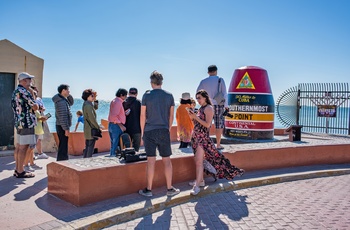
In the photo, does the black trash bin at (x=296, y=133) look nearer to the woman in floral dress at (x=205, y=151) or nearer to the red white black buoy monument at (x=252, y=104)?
the red white black buoy monument at (x=252, y=104)

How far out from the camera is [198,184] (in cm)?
609

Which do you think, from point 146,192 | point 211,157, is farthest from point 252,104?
point 146,192

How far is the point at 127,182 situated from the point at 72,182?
897 mm

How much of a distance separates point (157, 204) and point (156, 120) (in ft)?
4.10

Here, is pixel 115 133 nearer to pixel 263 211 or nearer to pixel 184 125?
pixel 184 125

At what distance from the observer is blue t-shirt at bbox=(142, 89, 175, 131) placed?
548 cm

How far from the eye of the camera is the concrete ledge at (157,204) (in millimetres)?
4559

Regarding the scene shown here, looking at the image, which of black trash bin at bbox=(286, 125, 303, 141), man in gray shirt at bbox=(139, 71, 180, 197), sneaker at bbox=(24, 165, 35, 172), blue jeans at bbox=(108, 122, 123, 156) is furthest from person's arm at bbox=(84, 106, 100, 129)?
black trash bin at bbox=(286, 125, 303, 141)

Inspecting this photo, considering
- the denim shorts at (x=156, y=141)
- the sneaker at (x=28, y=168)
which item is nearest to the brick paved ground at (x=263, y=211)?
the denim shorts at (x=156, y=141)

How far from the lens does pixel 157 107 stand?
18.0 ft

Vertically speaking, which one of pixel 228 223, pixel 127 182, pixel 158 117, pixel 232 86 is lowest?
pixel 228 223

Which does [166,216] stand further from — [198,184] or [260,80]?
[260,80]

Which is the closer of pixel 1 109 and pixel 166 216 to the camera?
pixel 166 216

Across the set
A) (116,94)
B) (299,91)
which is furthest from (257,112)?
(299,91)
